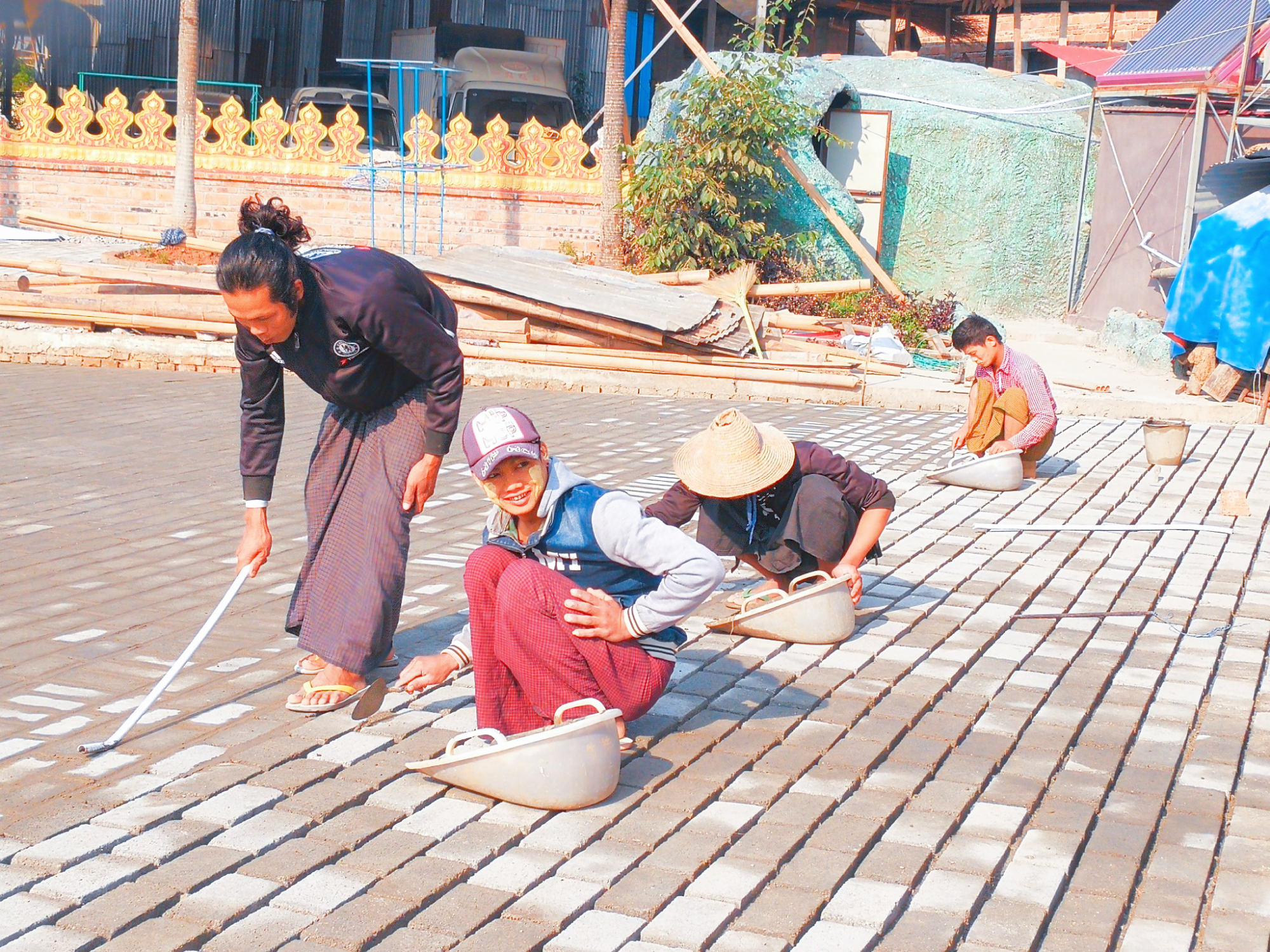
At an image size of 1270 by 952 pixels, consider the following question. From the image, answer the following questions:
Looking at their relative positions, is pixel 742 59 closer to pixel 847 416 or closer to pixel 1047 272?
pixel 1047 272

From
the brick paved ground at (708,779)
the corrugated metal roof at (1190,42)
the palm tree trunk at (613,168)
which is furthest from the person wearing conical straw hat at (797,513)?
the corrugated metal roof at (1190,42)

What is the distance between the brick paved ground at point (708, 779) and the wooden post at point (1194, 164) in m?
7.79

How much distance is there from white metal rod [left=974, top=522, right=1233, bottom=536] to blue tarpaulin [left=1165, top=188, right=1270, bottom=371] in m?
4.54

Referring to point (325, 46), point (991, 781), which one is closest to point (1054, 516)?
point (991, 781)

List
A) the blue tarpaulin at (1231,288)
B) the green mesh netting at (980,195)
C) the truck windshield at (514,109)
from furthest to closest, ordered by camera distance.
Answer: the truck windshield at (514,109) → the green mesh netting at (980,195) → the blue tarpaulin at (1231,288)

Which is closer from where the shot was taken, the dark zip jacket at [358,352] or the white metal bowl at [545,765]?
the white metal bowl at [545,765]

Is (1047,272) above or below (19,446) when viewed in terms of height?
above

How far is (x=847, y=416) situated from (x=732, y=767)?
6.77m

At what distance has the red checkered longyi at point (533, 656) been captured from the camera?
3537mm

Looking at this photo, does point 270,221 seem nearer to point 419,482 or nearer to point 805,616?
point 419,482

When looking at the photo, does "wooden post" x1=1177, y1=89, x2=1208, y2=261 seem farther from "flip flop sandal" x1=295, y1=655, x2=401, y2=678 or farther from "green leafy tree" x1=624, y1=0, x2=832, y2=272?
"flip flop sandal" x1=295, y1=655, x2=401, y2=678

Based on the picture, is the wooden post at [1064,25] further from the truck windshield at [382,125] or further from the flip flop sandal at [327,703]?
the flip flop sandal at [327,703]

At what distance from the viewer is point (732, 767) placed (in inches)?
150

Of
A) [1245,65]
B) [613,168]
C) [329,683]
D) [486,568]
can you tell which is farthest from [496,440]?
[613,168]
